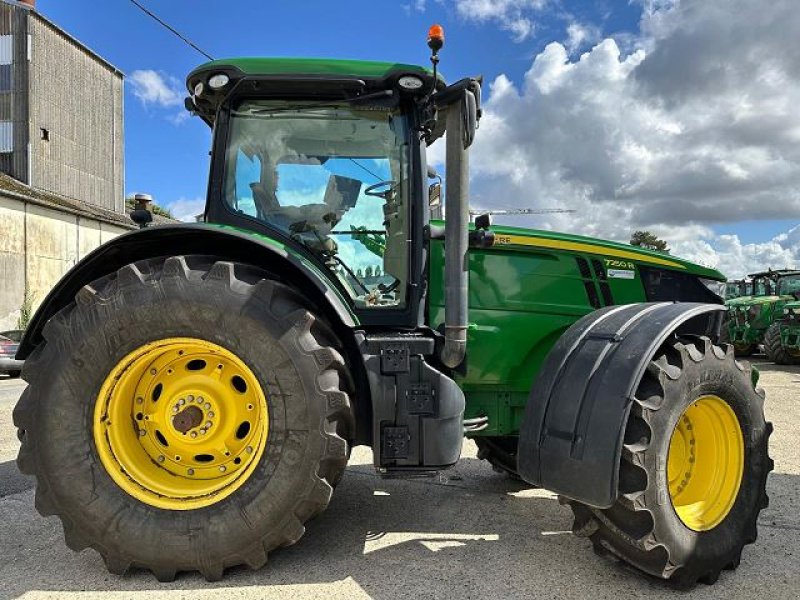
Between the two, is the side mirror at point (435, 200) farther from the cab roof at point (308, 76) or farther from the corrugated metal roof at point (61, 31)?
the corrugated metal roof at point (61, 31)

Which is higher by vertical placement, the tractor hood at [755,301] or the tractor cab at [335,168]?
the tractor cab at [335,168]

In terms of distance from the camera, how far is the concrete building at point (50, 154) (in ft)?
65.8

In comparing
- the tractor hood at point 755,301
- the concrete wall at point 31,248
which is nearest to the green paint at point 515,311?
the tractor hood at point 755,301

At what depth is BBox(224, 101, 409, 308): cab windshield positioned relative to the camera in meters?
3.05

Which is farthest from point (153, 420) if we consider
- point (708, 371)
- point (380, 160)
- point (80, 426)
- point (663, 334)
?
point (708, 371)

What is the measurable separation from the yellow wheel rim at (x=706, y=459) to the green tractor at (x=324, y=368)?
10mm

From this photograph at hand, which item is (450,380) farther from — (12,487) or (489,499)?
(12,487)

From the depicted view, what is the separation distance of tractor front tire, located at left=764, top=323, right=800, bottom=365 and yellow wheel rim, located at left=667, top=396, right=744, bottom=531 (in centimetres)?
1194

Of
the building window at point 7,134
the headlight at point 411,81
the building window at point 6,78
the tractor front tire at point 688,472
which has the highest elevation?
the building window at point 6,78

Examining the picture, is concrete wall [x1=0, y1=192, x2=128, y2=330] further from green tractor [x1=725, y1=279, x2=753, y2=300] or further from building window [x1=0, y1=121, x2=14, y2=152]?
green tractor [x1=725, y1=279, x2=753, y2=300]

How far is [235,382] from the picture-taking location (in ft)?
9.40

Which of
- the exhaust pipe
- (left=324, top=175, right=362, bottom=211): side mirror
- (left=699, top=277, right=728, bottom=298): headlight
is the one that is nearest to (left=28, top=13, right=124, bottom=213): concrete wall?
(left=324, top=175, right=362, bottom=211): side mirror

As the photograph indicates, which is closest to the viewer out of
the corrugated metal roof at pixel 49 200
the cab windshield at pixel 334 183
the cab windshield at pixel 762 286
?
the cab windshield at pixel 334 183

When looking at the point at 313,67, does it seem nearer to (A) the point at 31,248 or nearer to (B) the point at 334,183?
(B) the point at 334,183
